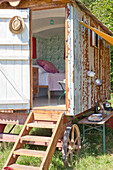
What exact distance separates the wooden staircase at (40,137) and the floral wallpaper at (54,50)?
4444 millimetres

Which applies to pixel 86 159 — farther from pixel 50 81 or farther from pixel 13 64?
pixel 50 81

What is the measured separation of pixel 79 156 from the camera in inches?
193

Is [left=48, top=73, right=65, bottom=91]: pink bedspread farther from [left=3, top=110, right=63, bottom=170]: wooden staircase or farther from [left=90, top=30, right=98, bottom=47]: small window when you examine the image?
[left=3, top=110, right=63, bottom=170]: wooden staircase

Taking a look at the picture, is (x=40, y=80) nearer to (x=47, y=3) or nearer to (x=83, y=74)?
(x=83, y=74)

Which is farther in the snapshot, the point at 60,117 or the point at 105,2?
the point at 105,2

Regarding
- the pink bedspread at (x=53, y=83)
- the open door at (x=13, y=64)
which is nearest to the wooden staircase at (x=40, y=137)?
the open door at (x=13, y=64)

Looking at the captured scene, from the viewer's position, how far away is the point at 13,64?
4809mm

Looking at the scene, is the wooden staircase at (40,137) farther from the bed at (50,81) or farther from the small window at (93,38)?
the small window at (93,38)

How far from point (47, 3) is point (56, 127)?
2.50 m

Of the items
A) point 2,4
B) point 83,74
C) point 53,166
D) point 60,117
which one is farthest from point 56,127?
point 2,4

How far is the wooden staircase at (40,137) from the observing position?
3758 millimetres

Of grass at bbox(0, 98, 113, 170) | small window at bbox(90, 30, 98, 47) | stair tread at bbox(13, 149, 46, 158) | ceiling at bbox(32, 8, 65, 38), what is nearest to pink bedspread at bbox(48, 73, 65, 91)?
small window at bbox(90, 30, 98, 47)

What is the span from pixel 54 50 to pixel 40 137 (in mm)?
5396

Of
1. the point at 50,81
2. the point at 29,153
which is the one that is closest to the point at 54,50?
the point at 50,81
